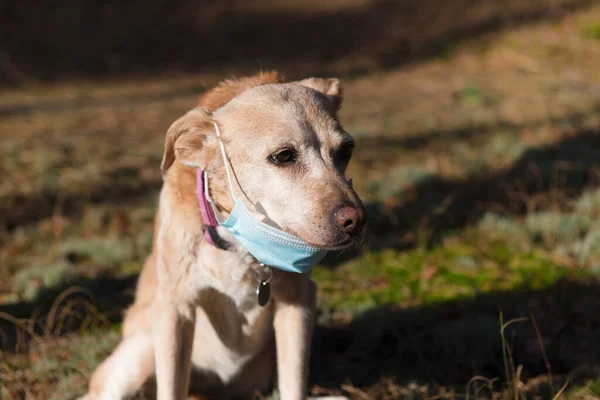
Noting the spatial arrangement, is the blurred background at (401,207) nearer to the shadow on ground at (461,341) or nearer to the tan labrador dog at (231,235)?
the shadow on ground at (461,341)

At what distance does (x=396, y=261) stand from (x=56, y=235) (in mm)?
3179

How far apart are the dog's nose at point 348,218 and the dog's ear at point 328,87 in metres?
0.85

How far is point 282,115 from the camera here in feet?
8.91

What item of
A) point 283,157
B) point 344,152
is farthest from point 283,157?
point 344,152

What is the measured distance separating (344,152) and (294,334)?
87 cm

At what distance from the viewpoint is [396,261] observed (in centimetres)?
523

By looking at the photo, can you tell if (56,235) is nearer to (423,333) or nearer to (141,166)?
(141,166)

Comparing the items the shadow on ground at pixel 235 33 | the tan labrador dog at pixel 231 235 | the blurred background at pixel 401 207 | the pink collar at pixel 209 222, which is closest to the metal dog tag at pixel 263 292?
the tan labrador dog at pixel 231 235

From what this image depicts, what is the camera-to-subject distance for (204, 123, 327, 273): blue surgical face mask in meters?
2.70

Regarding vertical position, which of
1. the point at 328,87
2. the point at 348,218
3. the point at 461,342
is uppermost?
the point at 328,87

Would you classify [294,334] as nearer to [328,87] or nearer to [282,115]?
[282,115]

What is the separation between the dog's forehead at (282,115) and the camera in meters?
2.70

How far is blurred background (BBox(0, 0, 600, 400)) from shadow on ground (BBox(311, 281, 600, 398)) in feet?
0.04

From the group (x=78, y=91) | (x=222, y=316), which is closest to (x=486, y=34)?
(x=78, y=91)
